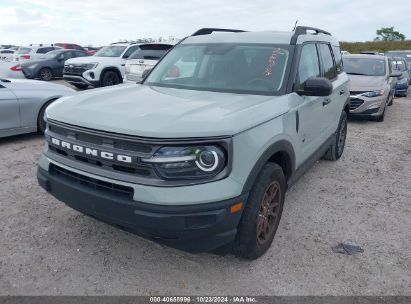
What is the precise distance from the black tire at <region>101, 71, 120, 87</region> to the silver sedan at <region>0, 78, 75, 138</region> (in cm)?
558

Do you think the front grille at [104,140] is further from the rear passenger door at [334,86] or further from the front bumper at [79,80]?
the front bumper at [79,80]

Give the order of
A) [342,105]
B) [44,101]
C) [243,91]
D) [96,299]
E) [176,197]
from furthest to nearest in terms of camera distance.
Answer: [44,101] < [342,105] < [243,91] < [96,299] < [176,197]

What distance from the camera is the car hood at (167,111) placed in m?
2.44

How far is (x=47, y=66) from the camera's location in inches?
632

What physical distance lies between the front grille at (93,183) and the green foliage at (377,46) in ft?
126

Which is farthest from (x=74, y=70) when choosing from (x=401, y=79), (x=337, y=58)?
(x=401, y=79)

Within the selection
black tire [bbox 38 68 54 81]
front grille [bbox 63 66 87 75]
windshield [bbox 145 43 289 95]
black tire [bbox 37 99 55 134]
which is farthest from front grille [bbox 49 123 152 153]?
black tire [bbox 38 68 54 81]

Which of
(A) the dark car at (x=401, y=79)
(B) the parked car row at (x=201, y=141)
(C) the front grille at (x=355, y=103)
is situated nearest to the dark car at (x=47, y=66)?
(C) the front grille at (x=355, y=103)

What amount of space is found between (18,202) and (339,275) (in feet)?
11.0

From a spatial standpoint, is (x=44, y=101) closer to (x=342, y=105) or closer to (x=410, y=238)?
(x=342, y=105)

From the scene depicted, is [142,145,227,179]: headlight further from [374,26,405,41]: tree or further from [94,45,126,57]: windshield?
[374,26,405,41]: tree

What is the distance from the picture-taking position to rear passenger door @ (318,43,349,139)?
4.58m

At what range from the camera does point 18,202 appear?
13.4 ft

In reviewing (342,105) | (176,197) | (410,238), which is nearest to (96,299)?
(176,197)
